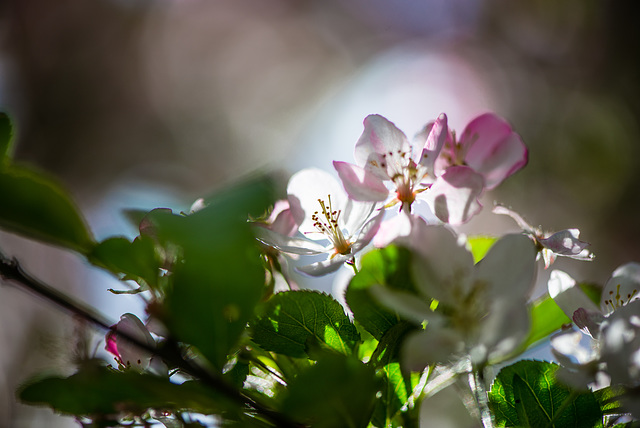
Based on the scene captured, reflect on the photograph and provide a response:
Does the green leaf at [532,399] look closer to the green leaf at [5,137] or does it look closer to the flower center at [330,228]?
the flower center at [330,228]

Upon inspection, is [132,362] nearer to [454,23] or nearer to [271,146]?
[271,146]

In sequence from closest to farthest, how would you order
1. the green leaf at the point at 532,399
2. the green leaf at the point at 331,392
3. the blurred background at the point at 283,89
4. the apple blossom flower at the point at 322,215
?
the green leaf at the point at 331,392, the green leaf at the point at 532,399, the apple blossom flower at the point at 322,215, the blurred background at the point at 283,89

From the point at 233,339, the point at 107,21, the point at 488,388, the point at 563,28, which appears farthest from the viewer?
the point at 107,21

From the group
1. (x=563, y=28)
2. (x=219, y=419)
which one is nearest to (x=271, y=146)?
(x=563, y=28)

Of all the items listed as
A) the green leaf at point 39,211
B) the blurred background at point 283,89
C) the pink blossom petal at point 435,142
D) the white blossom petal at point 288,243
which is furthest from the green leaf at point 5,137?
the blurred background at point 283,89

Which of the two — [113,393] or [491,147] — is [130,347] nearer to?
[113,393]

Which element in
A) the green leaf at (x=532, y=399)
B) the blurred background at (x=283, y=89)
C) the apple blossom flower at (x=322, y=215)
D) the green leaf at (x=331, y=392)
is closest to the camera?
the green leaf at (x=331, y=392)

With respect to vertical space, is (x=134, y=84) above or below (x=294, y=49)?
below
